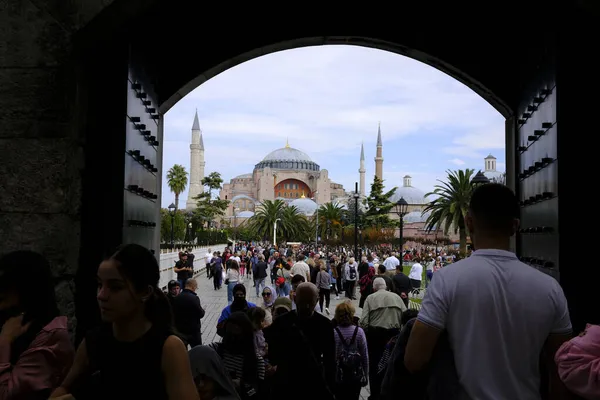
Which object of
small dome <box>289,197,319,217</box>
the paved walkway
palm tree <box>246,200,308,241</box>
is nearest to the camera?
the paved walkway

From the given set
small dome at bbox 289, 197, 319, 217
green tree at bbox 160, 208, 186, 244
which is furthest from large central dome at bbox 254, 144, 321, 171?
green tree at bbox 160, 208, 186, 244

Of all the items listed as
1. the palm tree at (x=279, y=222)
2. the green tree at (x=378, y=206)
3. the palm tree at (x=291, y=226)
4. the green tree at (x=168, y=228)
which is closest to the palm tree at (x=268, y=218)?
the palm tree at (x=279, y=222)

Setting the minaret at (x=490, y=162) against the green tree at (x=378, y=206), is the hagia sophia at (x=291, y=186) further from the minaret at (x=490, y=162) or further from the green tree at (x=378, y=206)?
the green tree at (x=378, y=206)

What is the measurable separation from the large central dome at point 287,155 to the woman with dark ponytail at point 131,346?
13772 centimetres

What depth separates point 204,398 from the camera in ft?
10.4

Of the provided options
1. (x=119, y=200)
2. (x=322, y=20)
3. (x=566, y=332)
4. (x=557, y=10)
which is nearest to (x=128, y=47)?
(x=119, y=200)

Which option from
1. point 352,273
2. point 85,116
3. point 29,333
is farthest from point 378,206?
point 29,333

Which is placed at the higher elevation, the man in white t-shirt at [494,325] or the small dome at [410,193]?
the small dome at [410,193]

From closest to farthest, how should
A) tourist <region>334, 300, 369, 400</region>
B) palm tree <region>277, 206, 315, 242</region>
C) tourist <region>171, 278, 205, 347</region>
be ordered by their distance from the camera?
1. tourist <region>334, 300, 369, 400</region>
2. tourist <region>171, 278, 205, 347</region>
3. palm tree <region>277, 206, 315, 242</region>

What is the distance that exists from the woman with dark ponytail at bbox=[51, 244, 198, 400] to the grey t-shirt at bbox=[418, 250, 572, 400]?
92cm

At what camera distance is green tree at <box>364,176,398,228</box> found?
6738 cm

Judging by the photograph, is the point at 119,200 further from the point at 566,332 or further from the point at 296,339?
the point at 566,332

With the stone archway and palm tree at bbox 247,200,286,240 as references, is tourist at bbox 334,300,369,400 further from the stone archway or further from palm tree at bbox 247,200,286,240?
palm tree at bbox 247,200,286,240

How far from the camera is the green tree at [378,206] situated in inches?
2653
